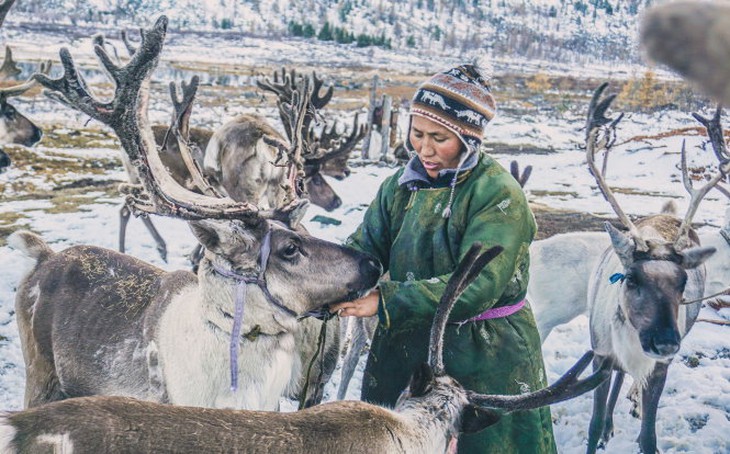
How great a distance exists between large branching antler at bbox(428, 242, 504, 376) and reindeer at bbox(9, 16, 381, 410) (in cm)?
52

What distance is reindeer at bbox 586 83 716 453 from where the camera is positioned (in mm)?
3375

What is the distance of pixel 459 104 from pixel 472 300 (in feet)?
2.34

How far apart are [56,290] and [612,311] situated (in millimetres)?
3034

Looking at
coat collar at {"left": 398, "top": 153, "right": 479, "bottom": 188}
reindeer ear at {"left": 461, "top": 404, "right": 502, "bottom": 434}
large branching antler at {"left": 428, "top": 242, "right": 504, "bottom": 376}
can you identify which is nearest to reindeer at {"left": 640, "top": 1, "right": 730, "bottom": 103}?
large branching antler at {"left": 428, "top": 242, "right": 504, "bottom": 376}

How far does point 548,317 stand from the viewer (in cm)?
474

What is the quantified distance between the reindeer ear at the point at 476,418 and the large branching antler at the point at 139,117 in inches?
42.9

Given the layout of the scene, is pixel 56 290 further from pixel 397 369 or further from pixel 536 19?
pixel 536 19

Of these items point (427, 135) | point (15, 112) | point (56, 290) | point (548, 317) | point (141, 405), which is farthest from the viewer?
point (15, 112)

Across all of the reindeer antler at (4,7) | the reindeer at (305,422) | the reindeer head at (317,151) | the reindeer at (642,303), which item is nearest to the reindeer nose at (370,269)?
the reindeer at (305,422)

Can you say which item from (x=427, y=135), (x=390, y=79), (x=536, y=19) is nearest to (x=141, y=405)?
(x=427, y=135)

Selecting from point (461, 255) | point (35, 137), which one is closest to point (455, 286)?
point (461, 255)

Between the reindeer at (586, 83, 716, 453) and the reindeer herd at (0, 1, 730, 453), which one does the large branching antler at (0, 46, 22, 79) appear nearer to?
the reindeer herd at (0, 1, 730, 453)

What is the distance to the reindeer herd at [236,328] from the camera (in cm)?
175

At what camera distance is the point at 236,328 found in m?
2.58
